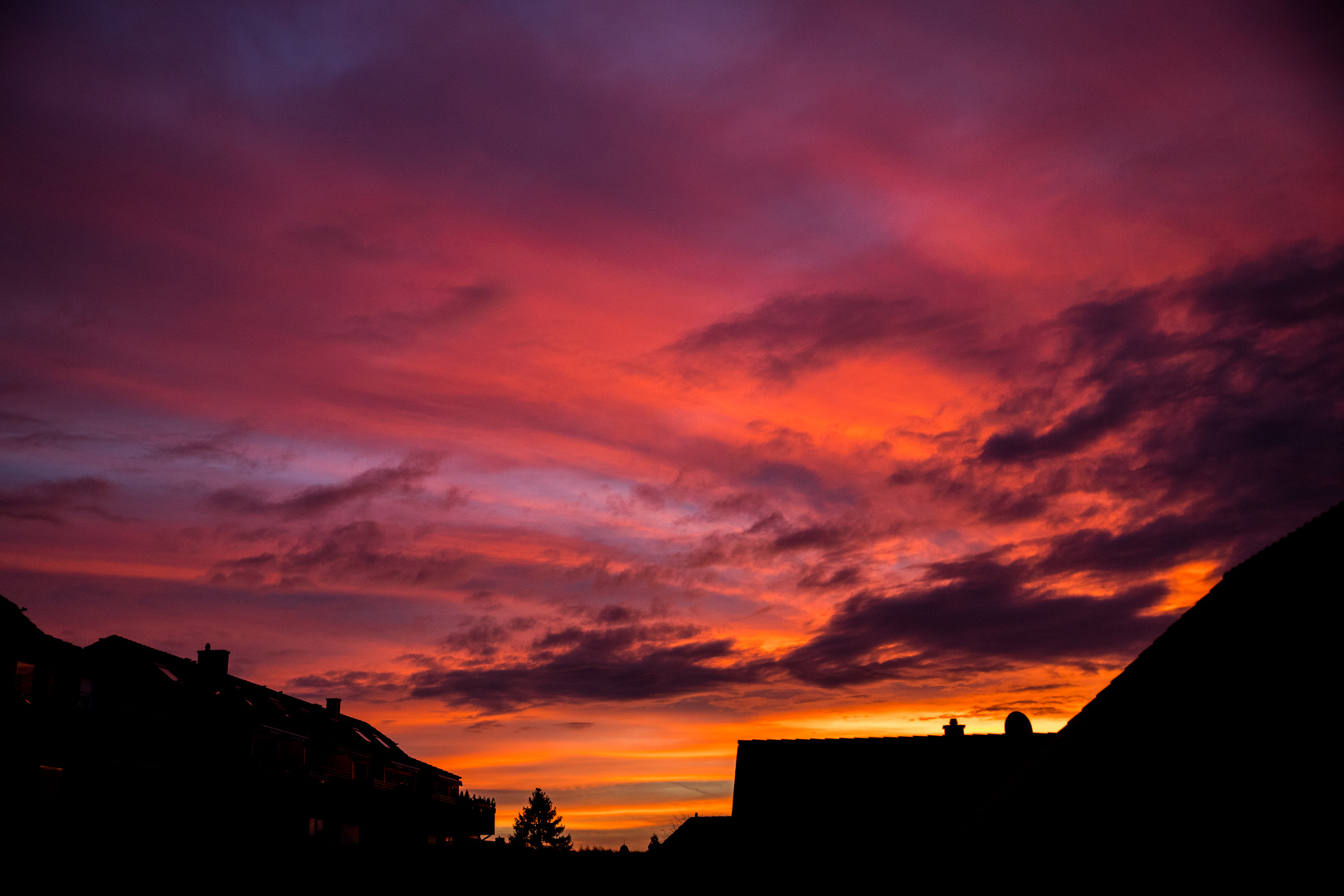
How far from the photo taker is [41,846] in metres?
35.0

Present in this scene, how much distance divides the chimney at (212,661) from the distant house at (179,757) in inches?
3.3

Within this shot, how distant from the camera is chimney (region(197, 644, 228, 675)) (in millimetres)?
51906

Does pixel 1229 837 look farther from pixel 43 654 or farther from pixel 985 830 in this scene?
pixel 43 654

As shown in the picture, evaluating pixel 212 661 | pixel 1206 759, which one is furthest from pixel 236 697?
pixel 1206 759

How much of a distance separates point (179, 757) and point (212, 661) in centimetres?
863

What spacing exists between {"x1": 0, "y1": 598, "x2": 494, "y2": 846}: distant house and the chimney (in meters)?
0.08

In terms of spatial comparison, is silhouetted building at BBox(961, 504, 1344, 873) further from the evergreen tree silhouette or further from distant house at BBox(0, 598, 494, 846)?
the evergreen tree silhouette

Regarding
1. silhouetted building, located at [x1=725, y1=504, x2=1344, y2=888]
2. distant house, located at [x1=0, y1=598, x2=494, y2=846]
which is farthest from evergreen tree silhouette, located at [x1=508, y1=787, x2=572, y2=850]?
silhouetted building, located at [x1=725, y1=504, x2=1344, y2=888]

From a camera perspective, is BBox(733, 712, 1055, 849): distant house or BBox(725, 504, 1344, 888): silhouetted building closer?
BBox(725, 504, 1344, 888): silhouetted building

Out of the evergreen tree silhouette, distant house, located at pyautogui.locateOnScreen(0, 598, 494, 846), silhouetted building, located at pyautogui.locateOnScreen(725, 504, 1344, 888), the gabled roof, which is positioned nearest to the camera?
silhouetted building, located at pyautogui.locateOnScreen(725, 504, 1344, 888)

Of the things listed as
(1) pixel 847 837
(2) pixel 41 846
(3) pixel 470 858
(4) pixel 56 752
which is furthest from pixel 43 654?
(1) pixel 847 837

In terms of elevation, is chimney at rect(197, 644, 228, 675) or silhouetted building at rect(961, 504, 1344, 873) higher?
chimney at rect(197, 644, 228, 675)

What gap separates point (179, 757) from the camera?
44.8m

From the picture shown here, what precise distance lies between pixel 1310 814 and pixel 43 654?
44783 mm
